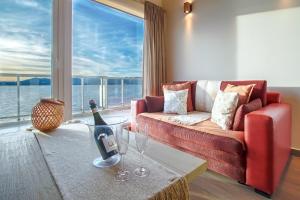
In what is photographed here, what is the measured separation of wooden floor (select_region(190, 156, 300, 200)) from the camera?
1.57 metres

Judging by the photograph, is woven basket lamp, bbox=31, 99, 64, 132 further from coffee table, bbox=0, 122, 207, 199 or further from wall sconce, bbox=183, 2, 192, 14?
wall sconce, bbox=183, 2, 192, 14

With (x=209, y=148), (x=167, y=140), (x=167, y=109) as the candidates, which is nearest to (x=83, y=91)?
(x=167, y=109)

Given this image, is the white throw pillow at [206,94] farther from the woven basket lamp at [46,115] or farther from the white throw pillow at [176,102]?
the woven basket lamp at [46,115]

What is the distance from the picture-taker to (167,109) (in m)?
2.58

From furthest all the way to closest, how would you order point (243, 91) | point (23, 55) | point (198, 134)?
1. point (23, 55)
2. point (243, 91)
3. point (198, 134)

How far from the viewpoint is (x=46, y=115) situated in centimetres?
129

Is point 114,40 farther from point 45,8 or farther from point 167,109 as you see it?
point 167,109

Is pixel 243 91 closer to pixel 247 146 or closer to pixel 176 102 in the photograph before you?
pixel 247 146

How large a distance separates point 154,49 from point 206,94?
4.31ft

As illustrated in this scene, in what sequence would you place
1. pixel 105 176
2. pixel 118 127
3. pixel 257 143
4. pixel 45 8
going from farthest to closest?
pixel 45 8 → pixel 257 143 → pixel 118 127 → pixel 105 176

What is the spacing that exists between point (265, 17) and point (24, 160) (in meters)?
2.96

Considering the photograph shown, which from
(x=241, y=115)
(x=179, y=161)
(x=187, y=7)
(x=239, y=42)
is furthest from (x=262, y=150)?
(x=187, y=7)

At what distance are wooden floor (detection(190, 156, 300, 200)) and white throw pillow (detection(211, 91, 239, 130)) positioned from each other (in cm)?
51

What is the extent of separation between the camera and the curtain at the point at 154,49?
10.9 ft
